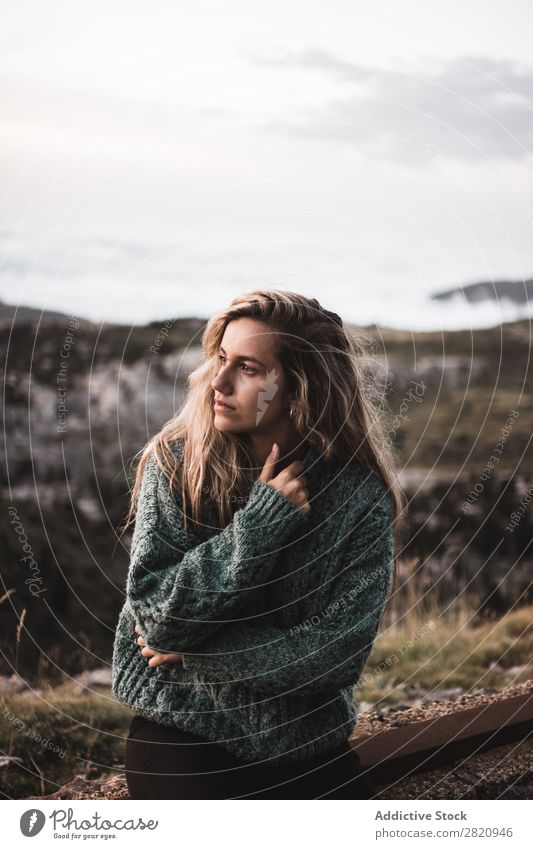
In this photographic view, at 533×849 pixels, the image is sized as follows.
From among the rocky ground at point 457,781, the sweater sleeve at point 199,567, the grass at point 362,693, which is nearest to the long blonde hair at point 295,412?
the sweater sleeve at point 199,567

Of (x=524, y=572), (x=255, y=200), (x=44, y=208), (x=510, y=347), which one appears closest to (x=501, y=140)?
(x=255, y=200)

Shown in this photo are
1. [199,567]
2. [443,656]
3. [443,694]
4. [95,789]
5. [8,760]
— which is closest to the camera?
[199,567]

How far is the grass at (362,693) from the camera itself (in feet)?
10.0

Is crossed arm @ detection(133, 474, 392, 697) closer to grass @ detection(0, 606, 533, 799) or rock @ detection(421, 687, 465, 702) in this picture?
grass @ detection(0, 606, 533, 799)

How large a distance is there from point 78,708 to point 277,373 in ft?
5.75

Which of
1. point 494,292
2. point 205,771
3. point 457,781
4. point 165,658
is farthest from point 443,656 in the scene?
point 165,658

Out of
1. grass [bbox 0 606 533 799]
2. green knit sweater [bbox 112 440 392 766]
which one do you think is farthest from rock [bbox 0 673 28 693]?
green knit sweater [bbox 112 440 392 766]

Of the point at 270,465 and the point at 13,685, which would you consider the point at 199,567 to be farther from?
the point at 13,685

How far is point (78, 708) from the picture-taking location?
342cm

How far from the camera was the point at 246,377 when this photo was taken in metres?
2.24

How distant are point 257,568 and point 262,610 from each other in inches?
7.1
